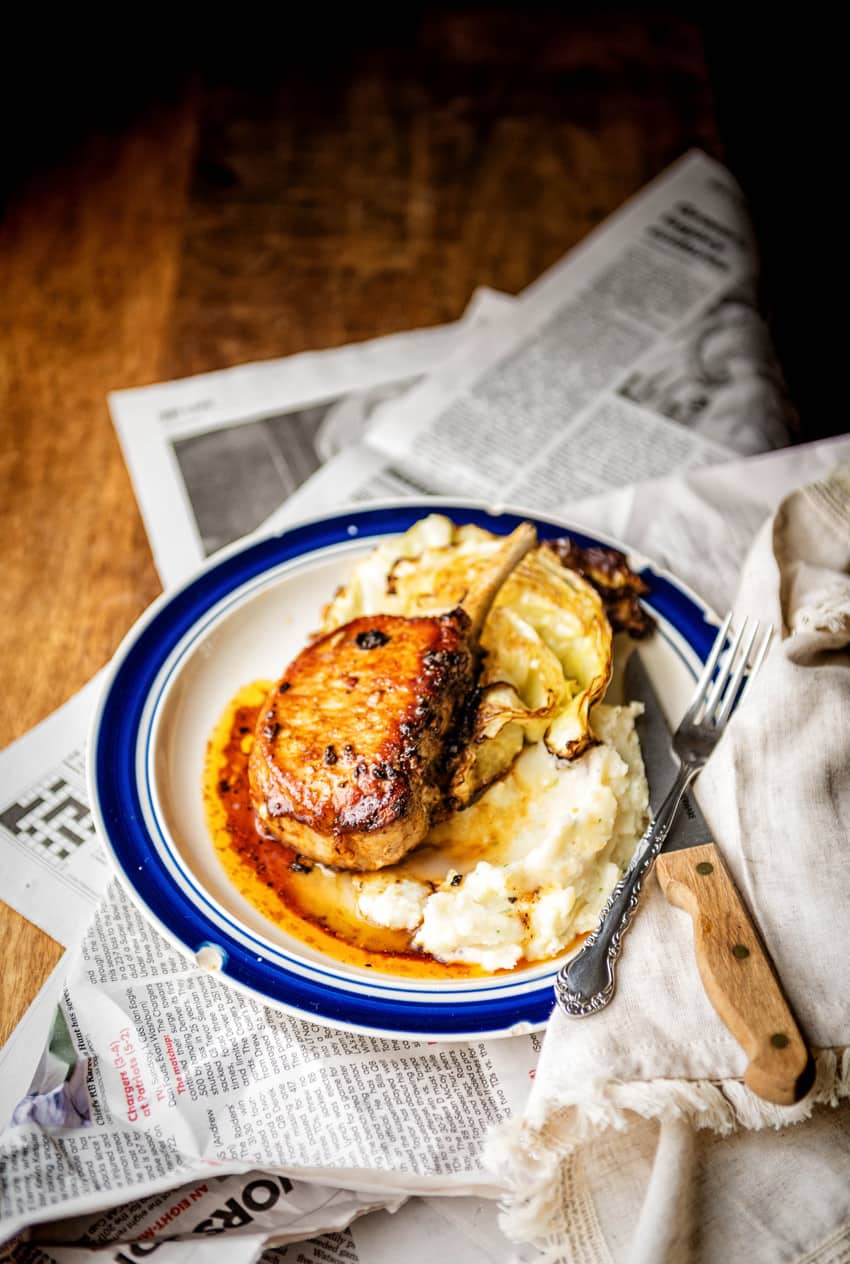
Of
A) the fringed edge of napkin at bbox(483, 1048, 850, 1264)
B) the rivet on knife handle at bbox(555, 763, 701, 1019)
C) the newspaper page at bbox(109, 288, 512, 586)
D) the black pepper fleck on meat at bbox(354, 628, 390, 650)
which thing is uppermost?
the newspaper page at bbox(109, 288, 512, 586)

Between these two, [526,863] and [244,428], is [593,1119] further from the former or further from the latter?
[244,428]

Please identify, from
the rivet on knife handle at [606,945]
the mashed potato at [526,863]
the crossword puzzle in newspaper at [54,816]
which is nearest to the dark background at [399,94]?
the crossword puzzle in newspaper at [54,816]

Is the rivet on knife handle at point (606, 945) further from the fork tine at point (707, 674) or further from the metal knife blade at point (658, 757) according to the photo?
the fork tine at point (707, 674)

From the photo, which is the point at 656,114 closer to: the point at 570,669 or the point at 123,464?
the point at 123,464

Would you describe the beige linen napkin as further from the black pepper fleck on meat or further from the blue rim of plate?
the black pepper fleck on meat

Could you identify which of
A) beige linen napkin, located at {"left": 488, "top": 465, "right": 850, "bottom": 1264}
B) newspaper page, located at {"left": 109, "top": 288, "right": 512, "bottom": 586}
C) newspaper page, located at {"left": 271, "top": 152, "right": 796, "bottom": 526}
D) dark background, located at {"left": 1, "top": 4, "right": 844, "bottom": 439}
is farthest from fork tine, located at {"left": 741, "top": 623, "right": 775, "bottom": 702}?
newspaper page, located at {"left": 109, "top": 288, "right": 512, "bottom": 586}

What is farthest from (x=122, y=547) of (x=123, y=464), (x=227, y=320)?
(x=227, y=320)
